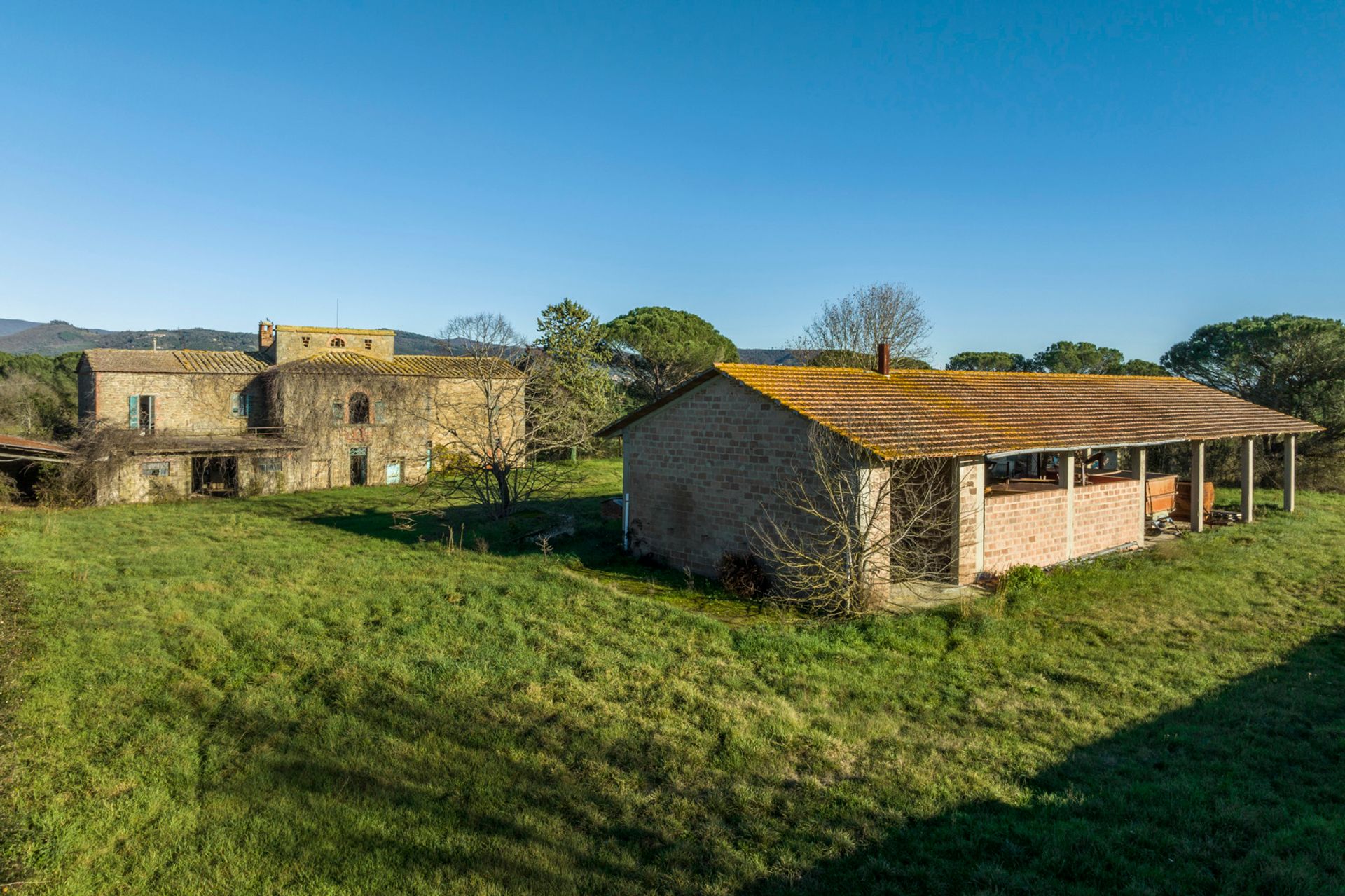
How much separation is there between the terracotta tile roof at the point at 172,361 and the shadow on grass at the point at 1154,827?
35.9 metres

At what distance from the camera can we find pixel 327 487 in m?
33.6

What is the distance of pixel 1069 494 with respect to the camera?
15.6 m

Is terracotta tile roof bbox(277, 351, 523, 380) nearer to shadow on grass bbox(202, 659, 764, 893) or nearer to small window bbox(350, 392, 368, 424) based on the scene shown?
small window bbox(350, 392, 368, 424)

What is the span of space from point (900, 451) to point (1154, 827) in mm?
7233

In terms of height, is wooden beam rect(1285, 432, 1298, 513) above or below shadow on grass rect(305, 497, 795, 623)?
above

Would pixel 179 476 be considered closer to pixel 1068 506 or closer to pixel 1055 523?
pixel 1055 523

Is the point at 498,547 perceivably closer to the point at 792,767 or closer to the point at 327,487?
the point at 792,767

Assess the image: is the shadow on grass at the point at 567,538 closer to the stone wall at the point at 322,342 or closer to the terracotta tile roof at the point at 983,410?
the terracotta tile roof at the point at 983,410

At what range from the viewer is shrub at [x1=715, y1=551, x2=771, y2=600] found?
44.3 ft

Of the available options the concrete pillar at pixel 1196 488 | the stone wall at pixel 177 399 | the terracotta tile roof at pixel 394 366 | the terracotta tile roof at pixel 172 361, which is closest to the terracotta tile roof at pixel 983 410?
the concrete pillar at pixel 1196 488

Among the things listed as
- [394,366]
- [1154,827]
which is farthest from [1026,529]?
[394,366]

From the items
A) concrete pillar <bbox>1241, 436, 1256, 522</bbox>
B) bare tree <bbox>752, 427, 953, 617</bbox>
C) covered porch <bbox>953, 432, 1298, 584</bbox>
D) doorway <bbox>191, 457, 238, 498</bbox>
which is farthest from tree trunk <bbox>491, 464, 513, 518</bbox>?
concrete pillar <bbox>1241, 436, 1256, 522</bbox>

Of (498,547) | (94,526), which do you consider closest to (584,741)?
(498,547)

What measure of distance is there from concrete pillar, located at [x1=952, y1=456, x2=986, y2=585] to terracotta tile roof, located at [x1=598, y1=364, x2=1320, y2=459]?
52cm
